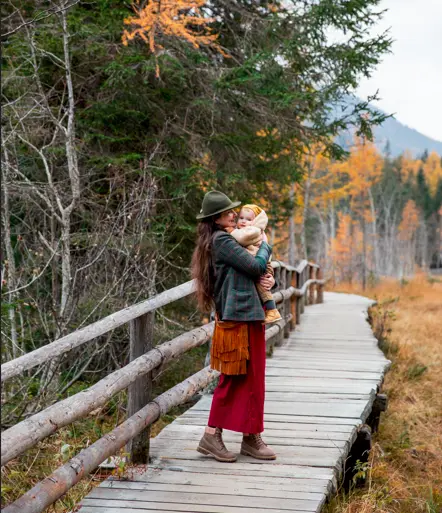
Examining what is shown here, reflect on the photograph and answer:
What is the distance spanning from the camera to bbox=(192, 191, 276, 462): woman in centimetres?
454

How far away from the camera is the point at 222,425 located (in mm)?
4711

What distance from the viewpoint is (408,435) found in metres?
7.53

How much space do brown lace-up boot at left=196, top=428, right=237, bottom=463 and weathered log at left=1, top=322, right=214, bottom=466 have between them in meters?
0.63

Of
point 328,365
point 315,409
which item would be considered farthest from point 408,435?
point 315,409

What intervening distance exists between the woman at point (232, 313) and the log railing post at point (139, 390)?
45 cm

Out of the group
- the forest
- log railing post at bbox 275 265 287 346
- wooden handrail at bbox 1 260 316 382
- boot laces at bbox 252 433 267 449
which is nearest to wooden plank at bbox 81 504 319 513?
wooden handrail at bbox 1 260 316 382

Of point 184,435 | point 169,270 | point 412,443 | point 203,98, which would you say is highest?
point 203,98

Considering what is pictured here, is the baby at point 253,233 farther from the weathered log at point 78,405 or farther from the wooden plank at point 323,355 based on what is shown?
the wooden plank at point 323,355

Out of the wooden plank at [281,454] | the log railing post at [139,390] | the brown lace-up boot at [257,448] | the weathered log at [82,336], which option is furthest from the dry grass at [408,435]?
the weathered log at [82,336]

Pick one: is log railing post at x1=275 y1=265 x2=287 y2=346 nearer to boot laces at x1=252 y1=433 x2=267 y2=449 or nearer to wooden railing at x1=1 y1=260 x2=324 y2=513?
wooden railing at x1=1 y1=260 x2=324 y2=513

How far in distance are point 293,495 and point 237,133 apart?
8.72m

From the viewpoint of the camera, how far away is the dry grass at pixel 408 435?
501 centimetres

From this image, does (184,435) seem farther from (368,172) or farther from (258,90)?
(368,172)

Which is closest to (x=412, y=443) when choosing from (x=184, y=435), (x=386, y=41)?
(x=184, y=435)
